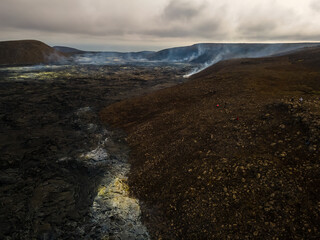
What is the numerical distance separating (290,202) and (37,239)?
7.74m

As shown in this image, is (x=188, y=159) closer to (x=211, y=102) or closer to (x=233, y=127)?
(x=233, y=127)

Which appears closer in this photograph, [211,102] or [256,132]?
[256,132]

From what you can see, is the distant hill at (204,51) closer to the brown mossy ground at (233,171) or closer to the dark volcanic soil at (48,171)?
the dark volcanic soil at (48,171)

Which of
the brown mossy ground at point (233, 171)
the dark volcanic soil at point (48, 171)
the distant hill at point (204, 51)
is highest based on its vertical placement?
the distant hill at point (204, 51)

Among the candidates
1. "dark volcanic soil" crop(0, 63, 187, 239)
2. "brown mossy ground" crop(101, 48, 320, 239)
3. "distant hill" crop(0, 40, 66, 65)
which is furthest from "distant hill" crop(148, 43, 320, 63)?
"brown mossy ground" crop(101, 48, 320, 239)

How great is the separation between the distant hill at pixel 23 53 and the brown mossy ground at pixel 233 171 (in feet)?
262

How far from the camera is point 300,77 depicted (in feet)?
55.9

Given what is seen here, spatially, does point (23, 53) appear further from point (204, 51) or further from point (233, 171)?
point (204, 51)

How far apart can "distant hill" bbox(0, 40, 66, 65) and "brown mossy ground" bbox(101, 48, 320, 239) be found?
79.9 m

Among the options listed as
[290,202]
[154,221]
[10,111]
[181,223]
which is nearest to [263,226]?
[290,202]

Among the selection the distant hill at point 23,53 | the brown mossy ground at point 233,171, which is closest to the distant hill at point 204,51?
the distant hill at point 23,53

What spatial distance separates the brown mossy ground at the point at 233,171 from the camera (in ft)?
17.5

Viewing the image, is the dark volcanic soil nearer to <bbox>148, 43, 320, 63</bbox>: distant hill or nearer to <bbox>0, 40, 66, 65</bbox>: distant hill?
<bbox>0, 40, 66, 65</bbox>: distant hill

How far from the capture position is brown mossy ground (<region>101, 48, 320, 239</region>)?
5332 millimetres
